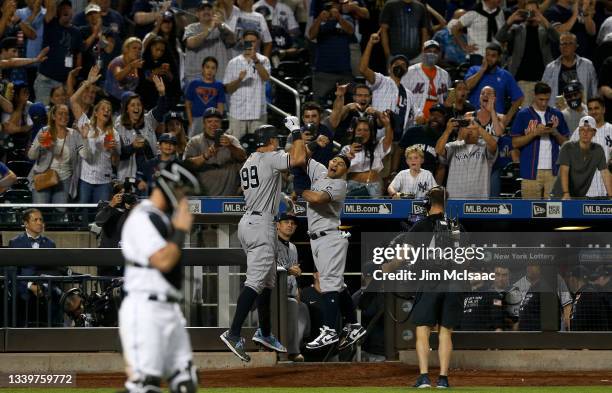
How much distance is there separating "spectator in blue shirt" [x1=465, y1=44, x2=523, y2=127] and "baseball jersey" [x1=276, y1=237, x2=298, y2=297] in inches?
157

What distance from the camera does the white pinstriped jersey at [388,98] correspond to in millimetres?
16156

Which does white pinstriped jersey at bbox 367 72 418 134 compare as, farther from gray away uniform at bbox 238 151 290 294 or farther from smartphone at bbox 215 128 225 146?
gray away uniform at bbox 238 151 290 294

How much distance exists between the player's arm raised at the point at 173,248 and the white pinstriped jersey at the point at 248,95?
920 cm

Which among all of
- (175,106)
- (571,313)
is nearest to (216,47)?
(175,106)

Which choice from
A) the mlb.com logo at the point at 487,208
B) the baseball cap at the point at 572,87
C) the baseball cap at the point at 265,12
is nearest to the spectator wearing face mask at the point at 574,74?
the baseball cap at the point at 572,87

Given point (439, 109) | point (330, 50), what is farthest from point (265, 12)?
point (439, 109)

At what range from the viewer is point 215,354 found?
1279 centimetres

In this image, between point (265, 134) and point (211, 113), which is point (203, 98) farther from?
point (265, 134)

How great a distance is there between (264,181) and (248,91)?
13.8 feet

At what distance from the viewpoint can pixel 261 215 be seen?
12.1 metres

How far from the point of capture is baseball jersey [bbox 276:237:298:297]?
43.5ft

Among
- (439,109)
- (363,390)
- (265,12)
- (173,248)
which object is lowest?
(363,390)

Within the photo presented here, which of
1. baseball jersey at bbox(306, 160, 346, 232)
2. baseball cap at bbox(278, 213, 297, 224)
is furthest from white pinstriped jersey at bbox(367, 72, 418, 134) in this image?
baseball jersey at bbox(306, 160, 346, 232)

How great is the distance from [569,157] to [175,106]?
535 centimetres
